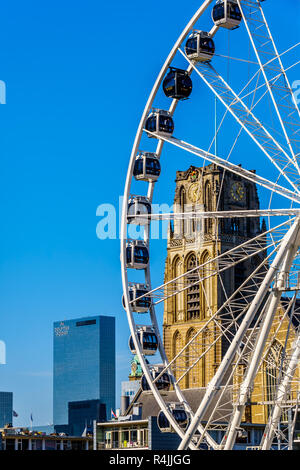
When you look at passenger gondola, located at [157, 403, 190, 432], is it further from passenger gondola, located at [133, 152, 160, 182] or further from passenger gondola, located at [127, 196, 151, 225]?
→ passenger gondola, located at [133, 152, 160, 182]

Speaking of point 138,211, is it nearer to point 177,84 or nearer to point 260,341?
point 177,84

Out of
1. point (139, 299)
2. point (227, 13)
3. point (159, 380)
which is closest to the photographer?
point (159, 380)

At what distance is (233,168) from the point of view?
254 feet

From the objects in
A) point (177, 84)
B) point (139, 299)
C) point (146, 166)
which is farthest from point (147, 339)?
point (177, 84)

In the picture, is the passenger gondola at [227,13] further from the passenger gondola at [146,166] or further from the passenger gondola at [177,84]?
the passenger gondola at [146,166]

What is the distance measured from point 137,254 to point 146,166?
5.67 meters

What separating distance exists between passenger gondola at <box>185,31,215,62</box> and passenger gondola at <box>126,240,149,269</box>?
40.3ft

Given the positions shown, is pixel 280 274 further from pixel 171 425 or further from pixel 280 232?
pixel 171 425

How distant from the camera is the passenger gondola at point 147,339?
3226 inches

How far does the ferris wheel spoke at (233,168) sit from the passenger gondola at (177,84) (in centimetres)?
289

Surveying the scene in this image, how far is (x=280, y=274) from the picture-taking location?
7288 centimetres
